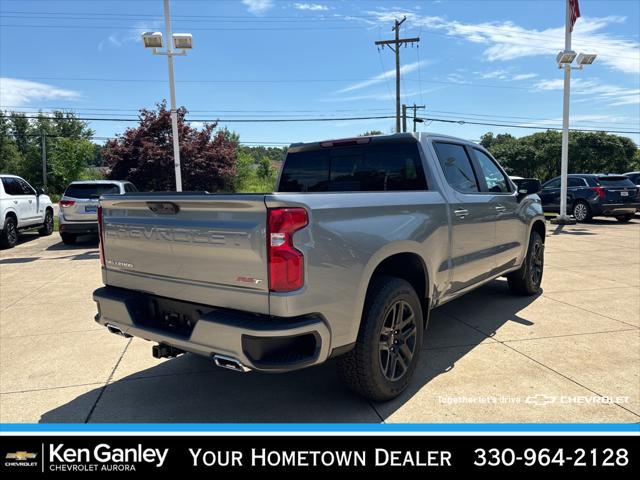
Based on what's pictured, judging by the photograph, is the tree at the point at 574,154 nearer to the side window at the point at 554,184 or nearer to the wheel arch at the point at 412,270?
the side window at the point at 554,184

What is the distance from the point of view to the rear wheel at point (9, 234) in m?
12.1

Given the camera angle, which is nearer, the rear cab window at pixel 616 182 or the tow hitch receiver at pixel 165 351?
the tow hitch receiver at pixel 165 351

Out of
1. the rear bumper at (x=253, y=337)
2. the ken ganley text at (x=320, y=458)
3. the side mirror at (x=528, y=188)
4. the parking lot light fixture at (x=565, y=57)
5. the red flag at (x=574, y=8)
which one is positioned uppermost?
the red flag at (x=574, y=8)

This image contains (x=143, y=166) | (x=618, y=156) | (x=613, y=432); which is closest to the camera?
(x=613, y=432)

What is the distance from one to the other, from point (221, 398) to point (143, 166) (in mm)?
19544

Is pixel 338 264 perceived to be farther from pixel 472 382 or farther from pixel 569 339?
pixel 569 339

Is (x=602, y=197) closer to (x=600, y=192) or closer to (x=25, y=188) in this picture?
(x=600, y=192)

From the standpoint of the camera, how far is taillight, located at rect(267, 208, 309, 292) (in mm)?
2412

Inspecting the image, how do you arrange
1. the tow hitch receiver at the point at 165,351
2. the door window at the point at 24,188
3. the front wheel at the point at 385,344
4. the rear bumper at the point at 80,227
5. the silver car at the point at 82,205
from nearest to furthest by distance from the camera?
the front wheel at the point at 385,344, the tow hitch receiver at the point at 165,351, the silver car at the point at 82,205, the rear bumper at the point at 80,227, the door window at the point at 24,188

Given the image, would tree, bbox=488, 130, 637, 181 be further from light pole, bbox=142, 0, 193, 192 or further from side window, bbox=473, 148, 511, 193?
side window, bbox=473, 148, 511, 193

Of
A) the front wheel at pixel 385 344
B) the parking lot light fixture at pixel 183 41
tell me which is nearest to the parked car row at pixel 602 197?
the parking lot light fixture at pixel 183 41

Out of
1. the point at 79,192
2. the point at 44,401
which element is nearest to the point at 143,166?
the point at 79,192

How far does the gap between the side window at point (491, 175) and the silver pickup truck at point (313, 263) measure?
1.83ft

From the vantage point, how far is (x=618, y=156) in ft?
163
